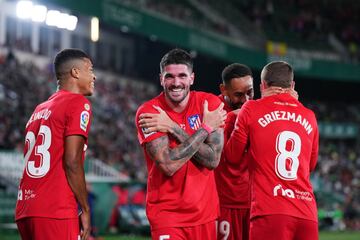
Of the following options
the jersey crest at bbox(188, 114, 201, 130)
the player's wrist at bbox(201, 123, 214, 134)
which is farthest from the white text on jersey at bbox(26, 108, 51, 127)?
the player's wrist at bbox(201, 123, 214, 134)

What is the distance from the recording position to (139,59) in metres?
37.3

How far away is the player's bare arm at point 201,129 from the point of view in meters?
5.89

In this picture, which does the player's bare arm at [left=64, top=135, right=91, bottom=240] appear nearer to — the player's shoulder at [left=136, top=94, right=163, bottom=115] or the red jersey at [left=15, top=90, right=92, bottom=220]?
the red jersey at [left=15, top=90, right=92, bottom=220]

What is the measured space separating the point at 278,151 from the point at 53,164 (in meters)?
1.72

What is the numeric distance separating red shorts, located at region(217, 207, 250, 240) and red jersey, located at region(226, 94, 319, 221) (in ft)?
2.63

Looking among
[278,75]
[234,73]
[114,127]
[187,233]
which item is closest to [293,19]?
[114,127]

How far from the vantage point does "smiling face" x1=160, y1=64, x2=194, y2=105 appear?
5.97m

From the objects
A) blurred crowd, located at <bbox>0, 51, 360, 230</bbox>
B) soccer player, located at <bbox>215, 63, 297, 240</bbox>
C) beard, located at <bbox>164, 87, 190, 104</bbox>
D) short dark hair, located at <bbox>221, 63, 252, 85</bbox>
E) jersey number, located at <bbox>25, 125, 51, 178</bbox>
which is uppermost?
blurred crowd, located at <bbox>0, 51, 360, 230</bbox>

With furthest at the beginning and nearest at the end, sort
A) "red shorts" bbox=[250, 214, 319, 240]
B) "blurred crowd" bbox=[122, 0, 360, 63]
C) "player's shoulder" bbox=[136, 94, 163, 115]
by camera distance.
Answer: "blurred crowd" bbox=[122, 0, 360, 63] → "player's shoulder" bbox=[136, 94, 163, 115] → "red shorts" bbox=[250, 214, 319, 240]

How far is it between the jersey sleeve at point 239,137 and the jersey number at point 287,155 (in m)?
0.29

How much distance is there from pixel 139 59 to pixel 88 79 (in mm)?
31193

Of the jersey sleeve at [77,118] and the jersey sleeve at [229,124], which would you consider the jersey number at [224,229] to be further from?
the jersey sleeve at [77,118]

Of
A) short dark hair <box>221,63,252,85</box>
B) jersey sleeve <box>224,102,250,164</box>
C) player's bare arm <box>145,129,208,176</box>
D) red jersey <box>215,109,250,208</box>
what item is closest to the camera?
player's bare arm <box>145,129,208,176</box>

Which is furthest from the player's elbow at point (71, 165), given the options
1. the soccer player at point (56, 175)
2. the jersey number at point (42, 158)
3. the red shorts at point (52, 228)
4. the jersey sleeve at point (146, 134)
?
the jersey sleeve at point (146, 134)
